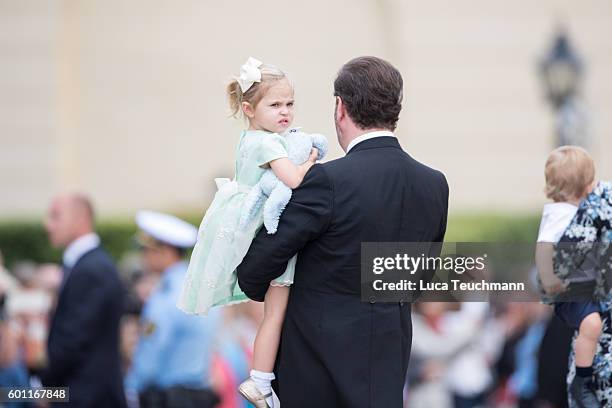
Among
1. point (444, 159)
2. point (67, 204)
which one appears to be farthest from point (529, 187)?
point (67, 204)

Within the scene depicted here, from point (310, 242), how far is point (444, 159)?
17537 millimetres

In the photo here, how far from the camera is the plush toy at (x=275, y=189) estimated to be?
4355 mm

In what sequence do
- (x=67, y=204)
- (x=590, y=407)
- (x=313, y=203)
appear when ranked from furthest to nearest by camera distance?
(x=67, y=204) < (x=590, y=407) < (x=313, y=203)

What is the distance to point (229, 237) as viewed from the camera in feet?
14.8

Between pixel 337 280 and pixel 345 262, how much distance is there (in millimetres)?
78

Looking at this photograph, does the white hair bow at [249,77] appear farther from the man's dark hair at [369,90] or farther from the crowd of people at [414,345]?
the crowd of people at [414,345]

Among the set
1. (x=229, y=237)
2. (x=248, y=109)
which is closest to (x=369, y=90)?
(x=248, y=109)

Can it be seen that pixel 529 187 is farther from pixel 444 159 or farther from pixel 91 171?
pixel 91 171

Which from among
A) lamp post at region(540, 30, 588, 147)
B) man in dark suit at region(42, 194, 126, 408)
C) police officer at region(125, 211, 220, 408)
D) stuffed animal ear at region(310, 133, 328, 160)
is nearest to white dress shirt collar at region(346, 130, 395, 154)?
stuffed animal ear at region(310, 133, 328, 160)

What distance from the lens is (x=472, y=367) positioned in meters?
10.3

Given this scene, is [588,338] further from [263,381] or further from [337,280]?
[263,381]

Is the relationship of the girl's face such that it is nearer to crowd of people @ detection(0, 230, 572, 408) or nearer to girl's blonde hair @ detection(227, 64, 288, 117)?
girl's blonde hair @ detection(227, 64, 288, 117)

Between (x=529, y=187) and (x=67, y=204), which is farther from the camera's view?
(x=529, y=187)

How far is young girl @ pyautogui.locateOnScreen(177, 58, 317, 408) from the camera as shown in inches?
176
